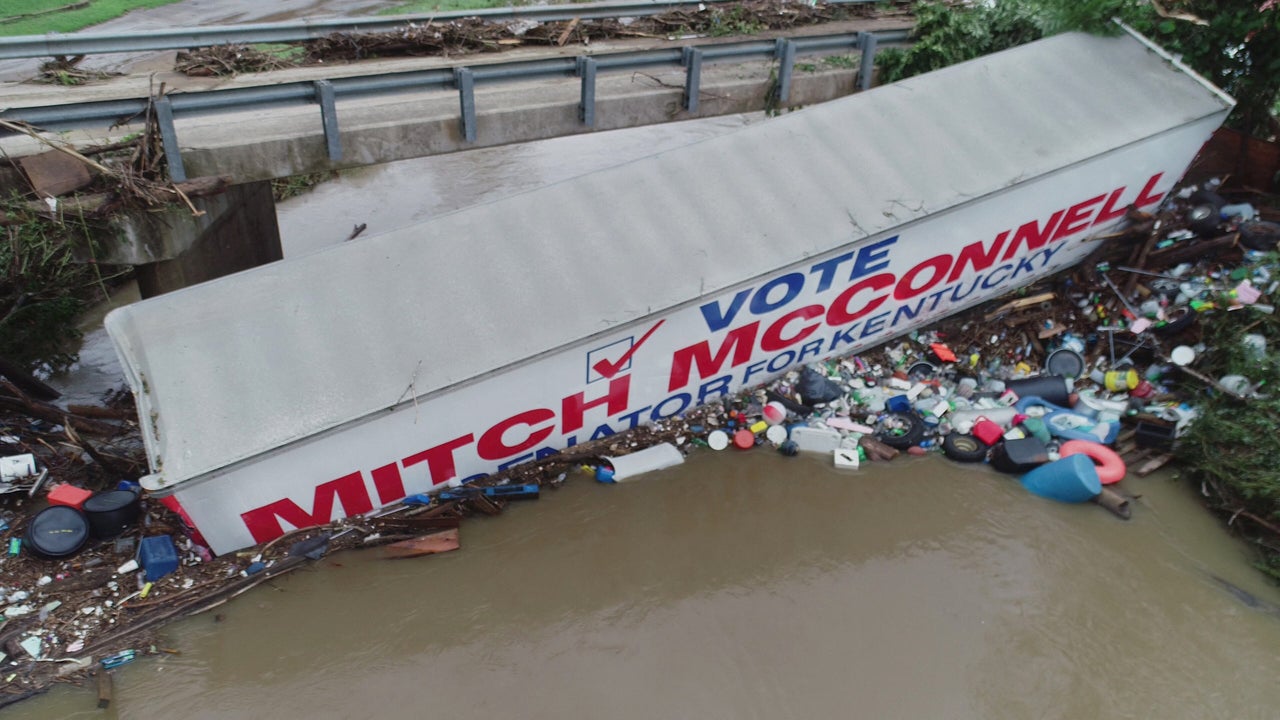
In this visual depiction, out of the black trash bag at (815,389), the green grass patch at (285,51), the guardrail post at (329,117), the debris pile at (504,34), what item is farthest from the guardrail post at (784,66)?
the green grass patch at (285,51)

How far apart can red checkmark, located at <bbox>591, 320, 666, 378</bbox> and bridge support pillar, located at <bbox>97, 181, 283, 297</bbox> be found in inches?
152

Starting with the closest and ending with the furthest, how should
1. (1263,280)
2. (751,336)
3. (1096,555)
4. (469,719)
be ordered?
(469,719), (1096,555), (751,336), (1263,280)

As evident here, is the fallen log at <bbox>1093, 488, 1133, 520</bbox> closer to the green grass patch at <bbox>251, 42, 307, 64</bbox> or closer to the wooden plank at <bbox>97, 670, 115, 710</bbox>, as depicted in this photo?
the wooden plank at <bbox>97, 670, 115, 710</bbox>

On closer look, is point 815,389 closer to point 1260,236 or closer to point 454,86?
point 454,86

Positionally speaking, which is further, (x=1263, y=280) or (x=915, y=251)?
(x=1263, y=280)

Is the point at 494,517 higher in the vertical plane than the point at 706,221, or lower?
lower

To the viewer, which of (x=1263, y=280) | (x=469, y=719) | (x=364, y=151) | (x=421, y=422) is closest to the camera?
(x=469, y=719)

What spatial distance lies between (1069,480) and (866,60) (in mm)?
5369

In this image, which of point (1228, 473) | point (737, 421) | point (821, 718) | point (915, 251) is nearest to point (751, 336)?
point (737, 421)

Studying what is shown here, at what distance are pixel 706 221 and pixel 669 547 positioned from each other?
2.71m

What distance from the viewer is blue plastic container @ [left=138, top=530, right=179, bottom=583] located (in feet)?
18.1

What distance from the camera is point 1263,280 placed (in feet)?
25.1

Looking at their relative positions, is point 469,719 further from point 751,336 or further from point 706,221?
point 706,221

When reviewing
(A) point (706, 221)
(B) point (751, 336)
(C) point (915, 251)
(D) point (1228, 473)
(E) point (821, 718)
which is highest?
(A) point (706, 221)
